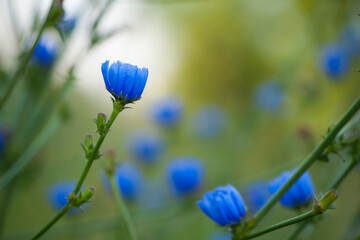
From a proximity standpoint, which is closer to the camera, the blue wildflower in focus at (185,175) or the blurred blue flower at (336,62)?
the blue wildflower in focus at (185,175)

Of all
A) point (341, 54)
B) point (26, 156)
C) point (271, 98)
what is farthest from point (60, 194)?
point (341, 54)

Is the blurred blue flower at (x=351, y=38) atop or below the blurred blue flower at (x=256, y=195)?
atop

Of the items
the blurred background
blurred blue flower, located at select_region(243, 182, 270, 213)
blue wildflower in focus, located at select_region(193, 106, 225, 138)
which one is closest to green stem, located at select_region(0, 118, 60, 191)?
the blurred background

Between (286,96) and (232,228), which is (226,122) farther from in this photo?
(232,228)

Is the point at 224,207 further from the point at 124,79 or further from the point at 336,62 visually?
the point at 336,62

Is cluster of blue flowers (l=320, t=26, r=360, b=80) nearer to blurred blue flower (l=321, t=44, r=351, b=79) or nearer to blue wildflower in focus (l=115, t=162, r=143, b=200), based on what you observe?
blurred blue flower (l=321, t=44, r=351, b=79)

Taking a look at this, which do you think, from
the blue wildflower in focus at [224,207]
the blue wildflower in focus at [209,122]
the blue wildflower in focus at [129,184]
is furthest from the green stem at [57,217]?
the blue wildflower in focus at [209,122]

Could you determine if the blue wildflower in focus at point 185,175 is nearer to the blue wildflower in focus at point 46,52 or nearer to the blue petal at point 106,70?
the blue wildflower in focus at point 46,52
